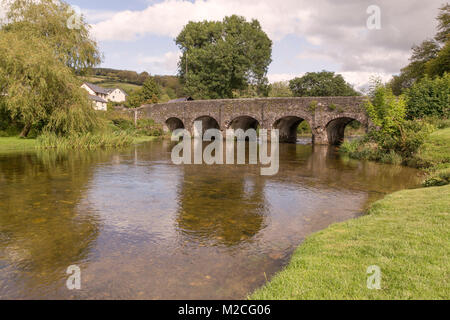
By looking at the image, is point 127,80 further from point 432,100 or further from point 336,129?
point 432,100

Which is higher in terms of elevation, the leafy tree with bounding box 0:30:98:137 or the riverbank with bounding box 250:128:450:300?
the leafy tree with bounding box 0:30:98:137

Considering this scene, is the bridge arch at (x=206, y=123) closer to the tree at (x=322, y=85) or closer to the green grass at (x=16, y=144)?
the green grass at (x=16, y=144)

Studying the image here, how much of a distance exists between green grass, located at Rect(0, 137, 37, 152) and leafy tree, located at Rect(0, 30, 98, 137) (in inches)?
55.3

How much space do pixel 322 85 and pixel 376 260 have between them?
54067mm

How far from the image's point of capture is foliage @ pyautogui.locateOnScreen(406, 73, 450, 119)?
73.0ft

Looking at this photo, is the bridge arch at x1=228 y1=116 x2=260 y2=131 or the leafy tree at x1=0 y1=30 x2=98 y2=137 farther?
the bridge arch at x1=228 y1=116 x2=260 y2=131

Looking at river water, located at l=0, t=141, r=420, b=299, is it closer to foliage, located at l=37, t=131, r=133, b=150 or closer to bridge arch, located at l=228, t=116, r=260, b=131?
foliage, located at l=37, t=131, r=133, b=150

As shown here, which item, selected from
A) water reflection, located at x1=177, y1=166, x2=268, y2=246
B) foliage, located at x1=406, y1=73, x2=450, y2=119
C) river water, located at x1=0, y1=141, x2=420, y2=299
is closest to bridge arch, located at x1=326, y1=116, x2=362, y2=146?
foliage, located at x1=406, y1=73, x2=450, y2=119

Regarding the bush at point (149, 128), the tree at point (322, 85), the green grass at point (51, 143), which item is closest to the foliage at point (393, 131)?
the green grass at point (51, 143)

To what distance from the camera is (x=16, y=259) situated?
5434 millimetres

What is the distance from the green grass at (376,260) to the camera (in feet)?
12.1
